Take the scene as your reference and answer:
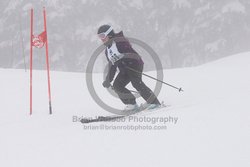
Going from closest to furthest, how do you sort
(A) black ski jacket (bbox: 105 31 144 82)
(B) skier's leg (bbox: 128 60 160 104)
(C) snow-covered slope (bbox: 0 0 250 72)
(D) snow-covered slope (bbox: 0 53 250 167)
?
(D) snow-covered slope (bbox: 0 53 250 167) → (A) black ski jacket (bbox: 105 31 144 82) → (B) skier's leg (bbox: 128 60 160 104) → (C) snow-covered slope (bbox: 0 0 250 72)

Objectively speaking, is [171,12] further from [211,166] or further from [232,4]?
[211,166]

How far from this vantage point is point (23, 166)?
441 centimetres

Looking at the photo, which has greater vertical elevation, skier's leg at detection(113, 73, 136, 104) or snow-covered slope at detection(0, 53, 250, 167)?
skier's leg at detection(113, 73, 136, 104)

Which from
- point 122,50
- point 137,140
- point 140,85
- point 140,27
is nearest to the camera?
point 137,140

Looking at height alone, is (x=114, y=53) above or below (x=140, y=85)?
above

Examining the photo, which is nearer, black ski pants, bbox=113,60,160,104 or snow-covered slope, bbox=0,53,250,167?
snow-covered slope, bbox=0,53,250,167

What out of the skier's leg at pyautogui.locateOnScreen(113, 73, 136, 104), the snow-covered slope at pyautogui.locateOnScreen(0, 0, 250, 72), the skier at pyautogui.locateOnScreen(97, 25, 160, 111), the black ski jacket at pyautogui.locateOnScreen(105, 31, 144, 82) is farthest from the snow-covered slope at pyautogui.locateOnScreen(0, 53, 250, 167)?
the snow-covered slope at pyautogui.locateOnScreen(0, 0, 250, 72)

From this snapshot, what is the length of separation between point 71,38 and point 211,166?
104 feet

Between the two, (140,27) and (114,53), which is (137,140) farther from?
(140,27)

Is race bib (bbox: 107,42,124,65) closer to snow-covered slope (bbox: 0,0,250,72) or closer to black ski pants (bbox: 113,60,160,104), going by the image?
black ski pants (bbox: 113,60,160,104)

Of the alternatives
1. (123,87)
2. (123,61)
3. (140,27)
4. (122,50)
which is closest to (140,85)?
(123,87)

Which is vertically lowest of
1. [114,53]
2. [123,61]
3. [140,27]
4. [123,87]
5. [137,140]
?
[137,140]

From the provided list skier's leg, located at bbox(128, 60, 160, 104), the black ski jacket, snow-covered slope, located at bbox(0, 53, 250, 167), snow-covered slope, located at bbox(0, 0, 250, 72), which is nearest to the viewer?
snow-covered slope, located at bbox(0, 53, 250, 167)

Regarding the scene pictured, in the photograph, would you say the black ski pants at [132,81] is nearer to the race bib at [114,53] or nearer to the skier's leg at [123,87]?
the skier's leg at [123,87]
